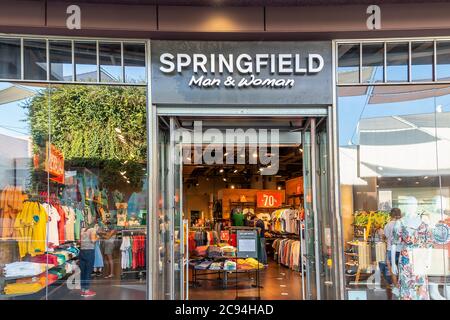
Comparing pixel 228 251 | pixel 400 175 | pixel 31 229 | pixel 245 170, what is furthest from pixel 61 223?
pixel 245 170

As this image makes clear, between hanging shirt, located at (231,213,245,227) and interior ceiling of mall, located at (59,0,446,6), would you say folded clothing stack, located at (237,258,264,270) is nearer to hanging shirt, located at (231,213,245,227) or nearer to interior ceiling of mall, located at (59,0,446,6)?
interior ceiling of mall, located at (59,0,446,6)

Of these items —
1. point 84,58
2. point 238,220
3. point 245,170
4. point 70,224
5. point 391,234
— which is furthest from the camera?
point 245,170

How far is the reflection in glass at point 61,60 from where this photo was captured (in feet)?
22.4

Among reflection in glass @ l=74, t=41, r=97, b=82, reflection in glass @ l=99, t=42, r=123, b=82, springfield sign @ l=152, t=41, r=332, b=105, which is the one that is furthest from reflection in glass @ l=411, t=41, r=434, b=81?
reflection in glass @ l=74, t=41, r=97, b=82

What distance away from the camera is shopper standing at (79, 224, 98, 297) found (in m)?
7.49

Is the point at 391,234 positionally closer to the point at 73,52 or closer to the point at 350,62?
the point at 350,62

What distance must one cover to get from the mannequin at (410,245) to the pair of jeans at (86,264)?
16.5 ft

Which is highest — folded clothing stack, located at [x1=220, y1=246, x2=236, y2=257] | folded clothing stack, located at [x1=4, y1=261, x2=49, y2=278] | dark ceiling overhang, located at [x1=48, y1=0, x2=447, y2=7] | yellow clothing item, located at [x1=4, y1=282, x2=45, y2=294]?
dark ceiling overhang, located at [x1=48, y1=0, x2=447, y2=7]

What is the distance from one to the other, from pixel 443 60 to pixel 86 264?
22.1ft

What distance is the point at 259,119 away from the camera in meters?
7.46

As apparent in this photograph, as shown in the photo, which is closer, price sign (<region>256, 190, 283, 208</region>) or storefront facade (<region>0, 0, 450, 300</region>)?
storefront facade (<region>0, 0, 450, 300</region>)

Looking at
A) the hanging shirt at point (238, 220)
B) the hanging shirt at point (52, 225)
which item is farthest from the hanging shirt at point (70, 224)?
the hanging shirt at point (238, 220)

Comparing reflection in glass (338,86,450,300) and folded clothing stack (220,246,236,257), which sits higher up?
reflection in glass (338,86,450,300)

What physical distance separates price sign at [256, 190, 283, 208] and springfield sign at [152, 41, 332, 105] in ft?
36.4
